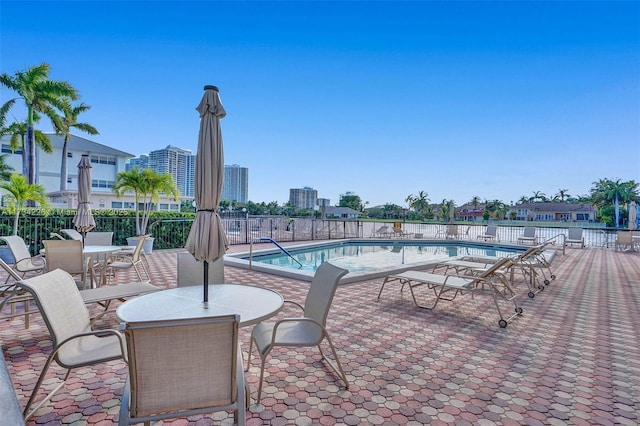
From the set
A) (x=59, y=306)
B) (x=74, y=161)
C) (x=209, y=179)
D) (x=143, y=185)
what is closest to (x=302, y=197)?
(x=74, y=161)

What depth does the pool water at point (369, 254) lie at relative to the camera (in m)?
8.27

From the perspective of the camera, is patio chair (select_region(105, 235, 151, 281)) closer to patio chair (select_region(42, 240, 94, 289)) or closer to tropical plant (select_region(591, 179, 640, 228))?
patio chair (select_region(42, 240, 94, 289))

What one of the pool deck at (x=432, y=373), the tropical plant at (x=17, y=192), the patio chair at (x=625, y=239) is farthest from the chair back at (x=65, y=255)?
the patio chair at (x=625, y=239)

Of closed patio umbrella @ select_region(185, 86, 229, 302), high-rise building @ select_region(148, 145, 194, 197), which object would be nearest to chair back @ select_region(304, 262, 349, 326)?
closed patio umbrella @ select_region(185, 86, 229, 302)

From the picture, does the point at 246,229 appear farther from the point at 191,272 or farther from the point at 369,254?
the point at 191,272

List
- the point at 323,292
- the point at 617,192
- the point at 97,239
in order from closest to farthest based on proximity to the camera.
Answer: the point at 323,292, the point at 97,239, the point at 617,192

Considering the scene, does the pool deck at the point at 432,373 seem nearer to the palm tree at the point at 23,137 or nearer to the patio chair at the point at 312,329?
the patio chair at the point at 312,329

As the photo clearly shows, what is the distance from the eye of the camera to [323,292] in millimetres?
2811

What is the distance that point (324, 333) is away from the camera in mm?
2605

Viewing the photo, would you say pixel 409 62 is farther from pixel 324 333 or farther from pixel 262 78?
pixel 324 333

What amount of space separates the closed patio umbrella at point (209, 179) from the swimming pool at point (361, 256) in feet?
12.7

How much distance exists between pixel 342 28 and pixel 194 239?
1316cm

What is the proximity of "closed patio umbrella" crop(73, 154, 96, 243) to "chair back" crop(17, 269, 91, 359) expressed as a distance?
4.44 meters

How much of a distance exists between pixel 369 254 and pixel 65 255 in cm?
1006
